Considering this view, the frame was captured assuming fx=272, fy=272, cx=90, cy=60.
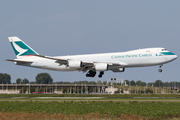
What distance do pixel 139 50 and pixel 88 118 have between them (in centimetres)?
3480

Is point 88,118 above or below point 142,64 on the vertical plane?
below

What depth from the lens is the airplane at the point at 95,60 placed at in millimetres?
58844

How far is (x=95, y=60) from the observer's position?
213 feet

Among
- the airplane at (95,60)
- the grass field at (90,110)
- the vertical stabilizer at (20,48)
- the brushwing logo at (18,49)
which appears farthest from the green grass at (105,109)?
the brushwing logo at (18,49)

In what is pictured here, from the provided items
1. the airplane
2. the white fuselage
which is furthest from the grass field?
the airplane

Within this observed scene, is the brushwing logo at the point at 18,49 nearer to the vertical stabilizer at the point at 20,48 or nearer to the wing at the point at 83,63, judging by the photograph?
the vertical stabilizer at the point at 20,48

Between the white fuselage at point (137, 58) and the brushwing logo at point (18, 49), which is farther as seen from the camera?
the brushwing logo at point (18, 49)

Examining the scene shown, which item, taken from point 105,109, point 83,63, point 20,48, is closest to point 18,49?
point 20,48

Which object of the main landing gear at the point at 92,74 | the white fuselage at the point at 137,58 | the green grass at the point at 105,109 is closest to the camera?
Answer: the green grass at the point at 105,109

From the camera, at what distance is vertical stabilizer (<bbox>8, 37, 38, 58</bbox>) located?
74.0m

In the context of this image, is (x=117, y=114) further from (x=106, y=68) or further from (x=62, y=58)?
(x=62, y=58)

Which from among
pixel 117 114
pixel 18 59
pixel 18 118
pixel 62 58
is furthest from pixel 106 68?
pixel 18 118

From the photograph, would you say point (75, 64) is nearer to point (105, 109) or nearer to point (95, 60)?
point (95, 60)

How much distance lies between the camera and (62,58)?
226 feet
